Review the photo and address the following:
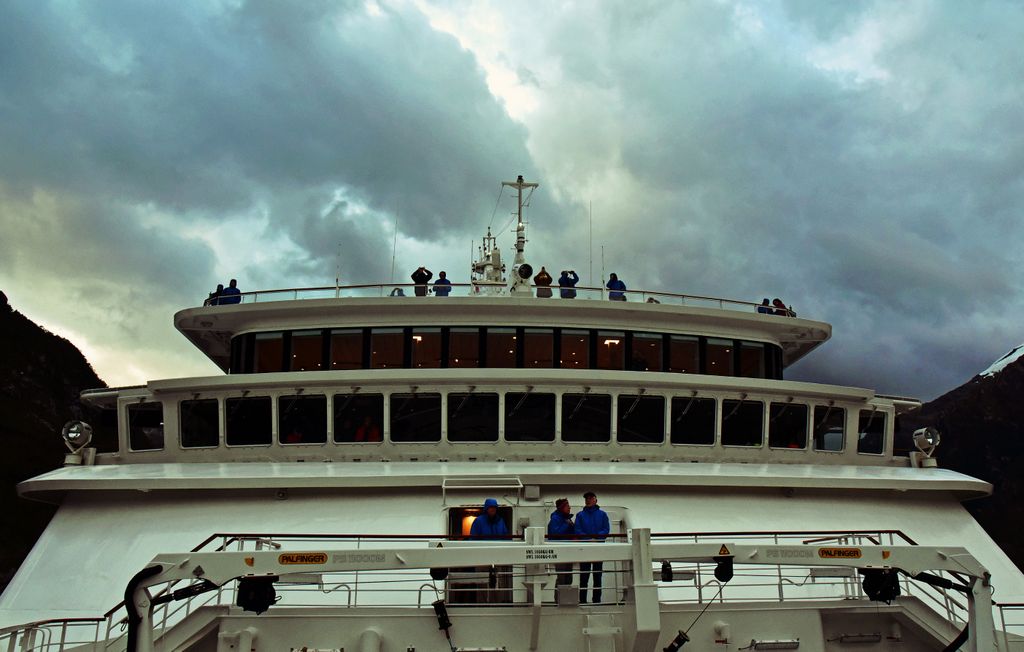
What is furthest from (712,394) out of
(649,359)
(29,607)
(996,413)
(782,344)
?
(996,413)

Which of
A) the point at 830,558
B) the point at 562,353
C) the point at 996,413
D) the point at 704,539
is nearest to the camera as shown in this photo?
the point at 830,558

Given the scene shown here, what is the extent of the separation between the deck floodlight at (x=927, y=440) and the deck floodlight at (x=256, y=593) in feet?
40.1

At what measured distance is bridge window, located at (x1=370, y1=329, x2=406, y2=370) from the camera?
17000mm

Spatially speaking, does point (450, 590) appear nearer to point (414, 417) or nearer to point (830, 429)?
point (414, 417)

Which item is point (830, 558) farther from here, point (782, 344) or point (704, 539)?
point (782, 344)

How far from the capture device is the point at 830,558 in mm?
9305

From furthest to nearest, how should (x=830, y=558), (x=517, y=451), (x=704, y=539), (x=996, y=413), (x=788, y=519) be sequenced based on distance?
(x=996, y=413)
(x=517, y=451)
(x=788, y=519)
(x=704, y=539)
(x=830, y=558)

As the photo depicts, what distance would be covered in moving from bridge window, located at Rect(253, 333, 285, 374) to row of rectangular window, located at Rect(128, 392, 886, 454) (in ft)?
4.84

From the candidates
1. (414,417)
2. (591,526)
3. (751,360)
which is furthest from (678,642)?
(751,360)

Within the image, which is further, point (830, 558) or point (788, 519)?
point (788, 519)

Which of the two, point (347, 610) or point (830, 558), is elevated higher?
point (830, 558)

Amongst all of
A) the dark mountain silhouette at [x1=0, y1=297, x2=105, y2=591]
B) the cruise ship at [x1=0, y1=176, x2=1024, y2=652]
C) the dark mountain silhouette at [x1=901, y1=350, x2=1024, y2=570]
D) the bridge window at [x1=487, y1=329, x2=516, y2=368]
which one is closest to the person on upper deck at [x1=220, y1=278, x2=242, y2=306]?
the cruise ship at [x1=0, y1=176, x2=1024, y2=652]

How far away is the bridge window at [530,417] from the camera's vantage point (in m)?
15.7

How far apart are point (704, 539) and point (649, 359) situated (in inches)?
198
